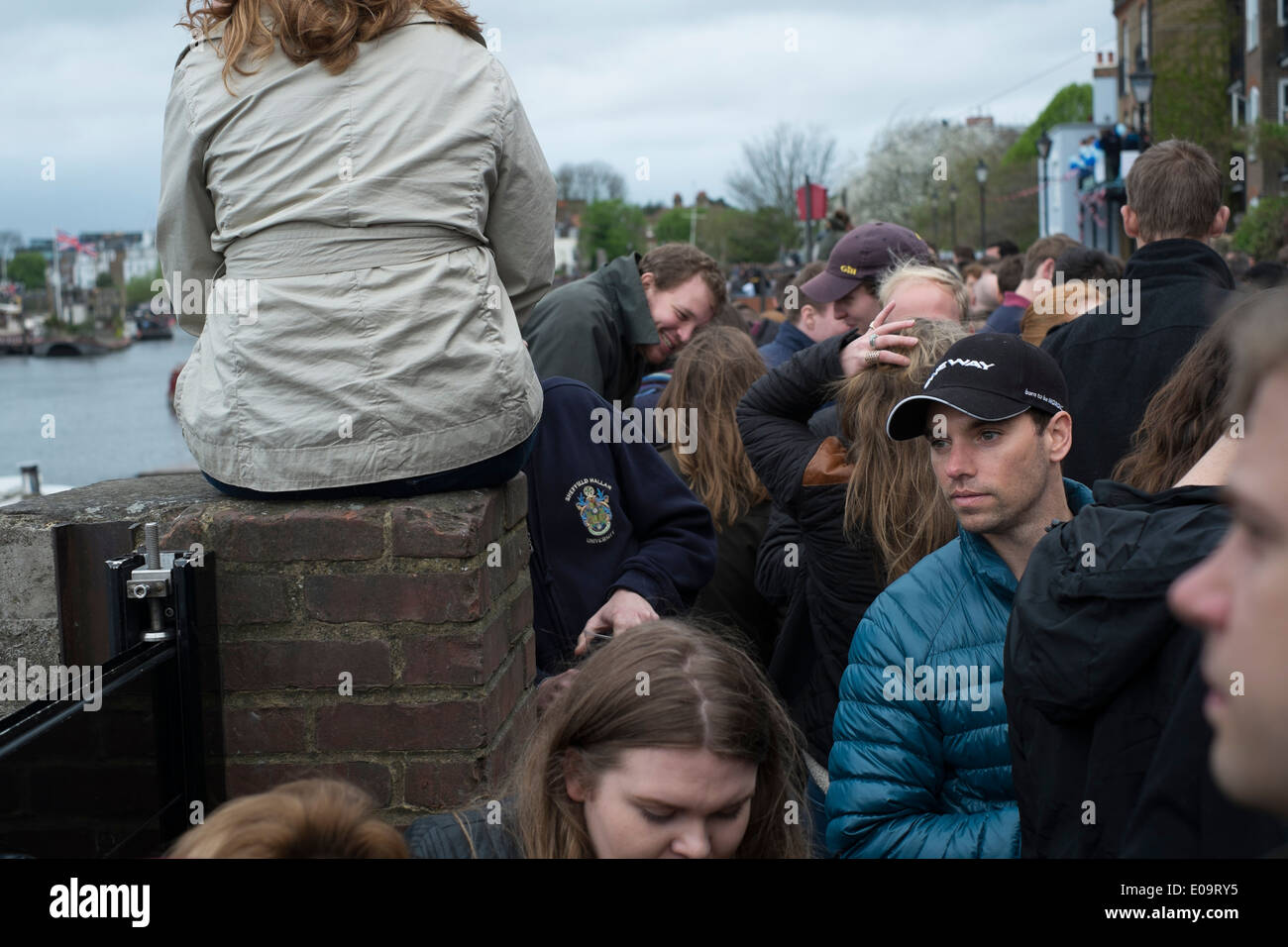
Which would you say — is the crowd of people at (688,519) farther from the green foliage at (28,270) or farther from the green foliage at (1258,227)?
the green foliage at (28,270)

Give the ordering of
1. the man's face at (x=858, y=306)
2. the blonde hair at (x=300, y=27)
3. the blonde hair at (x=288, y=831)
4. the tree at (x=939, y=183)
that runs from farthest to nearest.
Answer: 1. the tree at (x=939, y=183)
2. the man's face at (x=858, y=306)
3. the blonde hair at (x=300, y=27)
4. the blonde hair at (x=288, y=831)

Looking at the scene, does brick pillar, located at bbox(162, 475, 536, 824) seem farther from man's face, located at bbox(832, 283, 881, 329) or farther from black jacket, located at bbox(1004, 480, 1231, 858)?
man's face, located at bbox(832, 283, 881, 329)

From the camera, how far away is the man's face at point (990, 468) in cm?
282

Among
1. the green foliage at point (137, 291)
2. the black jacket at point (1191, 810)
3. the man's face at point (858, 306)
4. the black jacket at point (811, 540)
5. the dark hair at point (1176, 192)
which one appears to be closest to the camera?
the black jacket at point (1191, 810)

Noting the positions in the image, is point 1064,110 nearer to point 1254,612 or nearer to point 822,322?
point 822,322

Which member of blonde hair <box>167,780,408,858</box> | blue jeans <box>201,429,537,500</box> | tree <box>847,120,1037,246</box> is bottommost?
blonde hair <box>167,780,408,858</box>

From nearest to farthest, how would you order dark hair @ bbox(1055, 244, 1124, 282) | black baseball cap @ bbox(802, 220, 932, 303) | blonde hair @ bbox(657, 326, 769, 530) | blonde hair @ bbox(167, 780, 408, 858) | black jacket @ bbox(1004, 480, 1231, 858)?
blonde hair @ bbox(167, 780, 408, 858) < black jacket @ bbox(1004, 480, 1231, 858) < blonde hair @ bbox(657, 326, 769, 530) < black baseball cap @ bbox(802, 220, 932, 303) < dark hair @ bbox(1055, 244, 1124, 282)

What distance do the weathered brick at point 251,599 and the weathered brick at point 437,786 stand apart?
423 mm

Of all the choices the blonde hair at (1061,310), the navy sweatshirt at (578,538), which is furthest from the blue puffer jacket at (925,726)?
the blonde hair at (1061,310)

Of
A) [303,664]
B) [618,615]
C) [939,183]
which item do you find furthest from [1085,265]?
[939,183]

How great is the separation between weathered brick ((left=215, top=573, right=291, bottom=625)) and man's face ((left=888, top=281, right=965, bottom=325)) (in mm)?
2431

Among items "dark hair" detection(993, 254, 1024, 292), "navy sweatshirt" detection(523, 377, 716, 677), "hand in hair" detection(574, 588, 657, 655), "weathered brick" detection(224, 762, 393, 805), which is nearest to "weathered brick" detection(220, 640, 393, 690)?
"weathered brick" detection(224, 762, 393, 805)

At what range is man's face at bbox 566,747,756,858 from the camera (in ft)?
7.02
